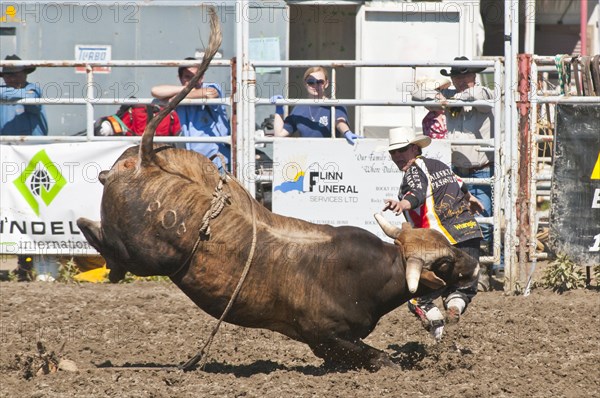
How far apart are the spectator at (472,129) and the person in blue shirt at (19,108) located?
361 cm

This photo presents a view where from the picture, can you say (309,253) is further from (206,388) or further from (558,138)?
(558,138)

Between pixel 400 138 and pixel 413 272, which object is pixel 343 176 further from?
pixel 413 272

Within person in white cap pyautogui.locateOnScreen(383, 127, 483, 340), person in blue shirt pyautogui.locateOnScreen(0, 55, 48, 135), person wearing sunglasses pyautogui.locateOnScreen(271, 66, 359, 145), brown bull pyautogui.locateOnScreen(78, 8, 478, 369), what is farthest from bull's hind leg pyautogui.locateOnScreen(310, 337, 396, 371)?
person in blue shirt pyautogui.locateOnScreen(0, 55, 48, 135)

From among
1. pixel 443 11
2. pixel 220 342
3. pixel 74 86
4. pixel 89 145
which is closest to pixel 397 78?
pixel 443 11

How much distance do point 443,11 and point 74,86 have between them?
4581 mm

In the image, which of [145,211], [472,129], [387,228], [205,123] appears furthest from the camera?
[205,123]

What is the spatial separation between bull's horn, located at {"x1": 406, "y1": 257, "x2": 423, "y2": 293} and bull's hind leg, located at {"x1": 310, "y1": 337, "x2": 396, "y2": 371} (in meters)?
0.48

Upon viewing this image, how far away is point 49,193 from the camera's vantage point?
30.9ft

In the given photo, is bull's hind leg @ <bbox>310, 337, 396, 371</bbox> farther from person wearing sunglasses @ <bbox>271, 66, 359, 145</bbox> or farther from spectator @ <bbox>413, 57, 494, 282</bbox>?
person wearing sunglasses @ <bbox>271, 66, 359, 145</bbox>

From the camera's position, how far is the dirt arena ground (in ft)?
17.9

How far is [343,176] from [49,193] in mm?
2651

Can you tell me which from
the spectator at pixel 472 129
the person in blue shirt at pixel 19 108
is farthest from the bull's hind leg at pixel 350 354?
the person in blue shirt at pixel 19 108

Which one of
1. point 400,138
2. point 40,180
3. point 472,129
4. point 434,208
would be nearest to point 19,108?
point 40,180

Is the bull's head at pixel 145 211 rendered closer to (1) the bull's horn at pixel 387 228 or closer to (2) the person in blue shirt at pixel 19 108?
(1) the bull's horn at pixel 387 228
